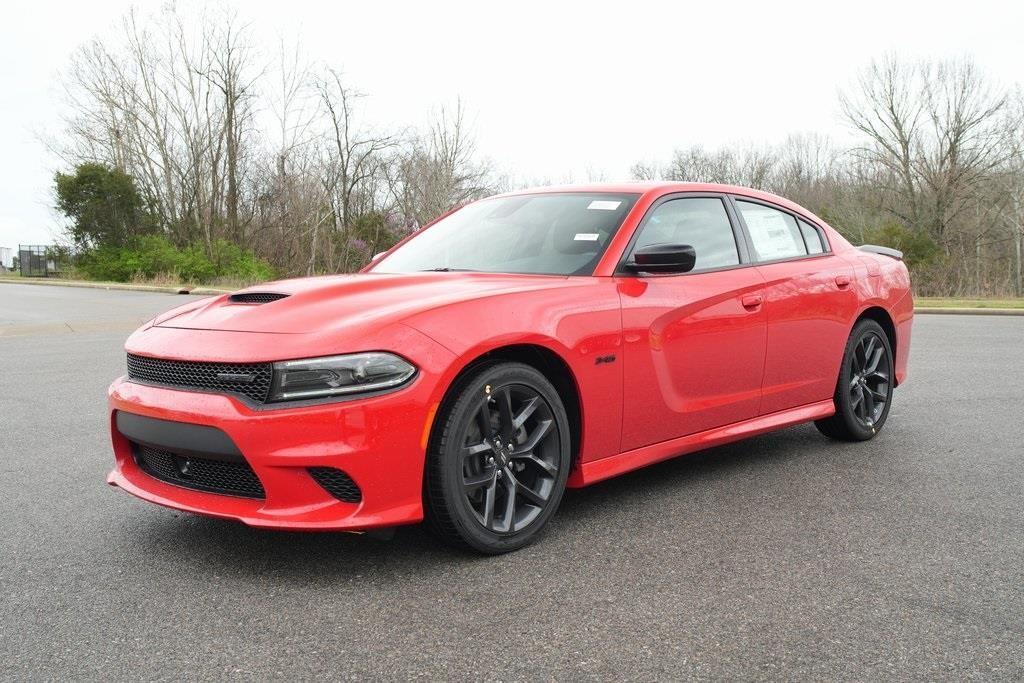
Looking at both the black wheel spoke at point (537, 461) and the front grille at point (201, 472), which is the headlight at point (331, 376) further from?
the black wheel spoke at point (537, 461)

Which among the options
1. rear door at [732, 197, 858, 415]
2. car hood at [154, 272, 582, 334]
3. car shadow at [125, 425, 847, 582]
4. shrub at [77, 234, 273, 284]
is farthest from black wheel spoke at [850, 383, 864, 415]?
shrub at [77, 234, 273, 284]

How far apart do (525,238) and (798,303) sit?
5.28ft

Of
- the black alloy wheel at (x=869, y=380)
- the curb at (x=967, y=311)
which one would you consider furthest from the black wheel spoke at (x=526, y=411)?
the curb at (x=967, y=311)

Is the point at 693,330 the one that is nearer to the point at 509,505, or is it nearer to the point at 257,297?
the point at 509,505

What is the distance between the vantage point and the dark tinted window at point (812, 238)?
218 inches

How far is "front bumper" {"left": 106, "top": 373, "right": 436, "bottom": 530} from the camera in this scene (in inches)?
125

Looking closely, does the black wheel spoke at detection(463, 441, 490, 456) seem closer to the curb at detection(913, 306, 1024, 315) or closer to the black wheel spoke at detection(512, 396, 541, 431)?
the black wheel spoke at detection(512, 396, 541, 431)

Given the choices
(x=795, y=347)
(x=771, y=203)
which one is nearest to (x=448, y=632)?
(x=795, y=347)

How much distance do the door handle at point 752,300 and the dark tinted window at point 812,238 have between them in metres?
0.87

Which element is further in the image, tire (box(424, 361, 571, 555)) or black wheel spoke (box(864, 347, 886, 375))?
black wheel spoke (box(864, 347, 886, 375))

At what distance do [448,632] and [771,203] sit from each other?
350 cm

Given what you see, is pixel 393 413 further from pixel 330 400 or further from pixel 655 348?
pixel 655 348

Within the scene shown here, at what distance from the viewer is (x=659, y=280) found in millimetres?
4332

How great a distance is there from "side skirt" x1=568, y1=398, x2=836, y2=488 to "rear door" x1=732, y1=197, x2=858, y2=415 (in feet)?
0.19
